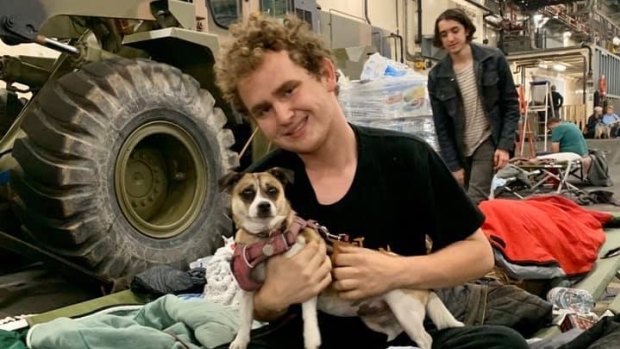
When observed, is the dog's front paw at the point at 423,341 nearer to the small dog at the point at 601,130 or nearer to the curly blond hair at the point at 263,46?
the curly blond hair at the point at 263,46

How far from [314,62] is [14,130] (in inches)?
90.3

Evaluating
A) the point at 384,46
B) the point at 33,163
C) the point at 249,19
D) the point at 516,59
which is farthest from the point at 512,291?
the point at 516,59

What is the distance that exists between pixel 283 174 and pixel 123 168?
1.54 m

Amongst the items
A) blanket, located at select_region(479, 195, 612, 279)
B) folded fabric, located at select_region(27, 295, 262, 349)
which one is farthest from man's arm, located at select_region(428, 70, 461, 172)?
folded fabric, located at select_region(27, 295, 262, 349)

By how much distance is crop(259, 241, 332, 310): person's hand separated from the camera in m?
1.56

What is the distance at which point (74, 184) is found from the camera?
2740 millimetres

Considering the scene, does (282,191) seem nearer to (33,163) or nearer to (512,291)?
(512,291)

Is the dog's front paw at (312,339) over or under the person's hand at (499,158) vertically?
under

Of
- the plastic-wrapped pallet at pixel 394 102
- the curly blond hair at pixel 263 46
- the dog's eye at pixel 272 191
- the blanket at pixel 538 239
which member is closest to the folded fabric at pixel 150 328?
the dog's eye at pixel 272 191

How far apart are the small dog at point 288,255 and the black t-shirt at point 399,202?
0.08 metres

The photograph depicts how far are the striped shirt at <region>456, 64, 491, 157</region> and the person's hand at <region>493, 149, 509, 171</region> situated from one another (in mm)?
130

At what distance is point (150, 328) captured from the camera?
2.20m

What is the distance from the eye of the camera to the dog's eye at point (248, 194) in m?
1.74

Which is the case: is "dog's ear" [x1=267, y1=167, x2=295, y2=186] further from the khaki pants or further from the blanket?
the khaki pants
